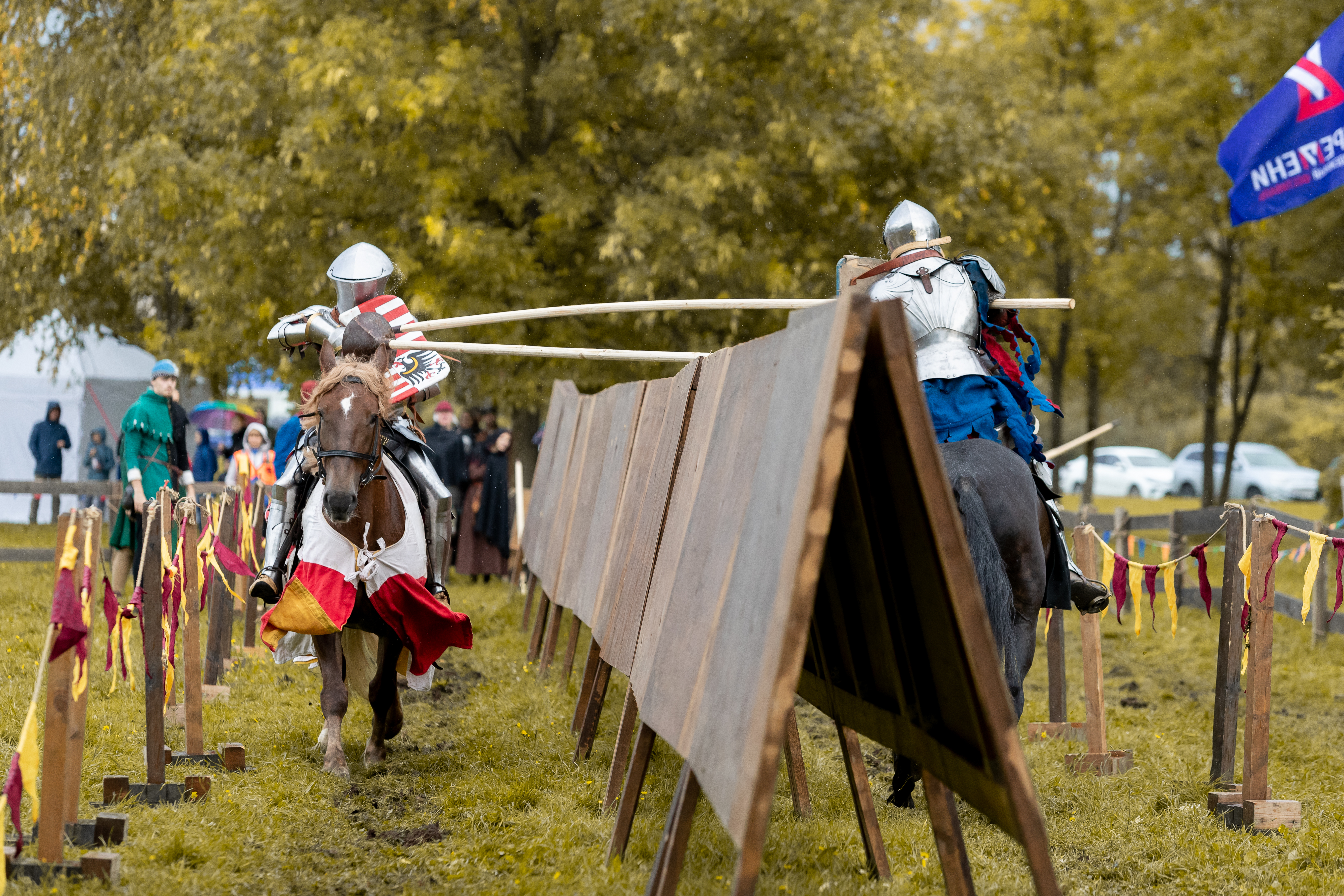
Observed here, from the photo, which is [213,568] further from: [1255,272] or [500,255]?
[1255,272]

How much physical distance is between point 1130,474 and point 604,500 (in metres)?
36.2

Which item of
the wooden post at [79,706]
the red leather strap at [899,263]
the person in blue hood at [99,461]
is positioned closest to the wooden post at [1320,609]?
the red leather strap at [899,263]

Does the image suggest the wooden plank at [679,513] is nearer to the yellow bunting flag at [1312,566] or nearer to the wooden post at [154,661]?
the wooden post at [154,661]

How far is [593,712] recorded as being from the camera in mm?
5941

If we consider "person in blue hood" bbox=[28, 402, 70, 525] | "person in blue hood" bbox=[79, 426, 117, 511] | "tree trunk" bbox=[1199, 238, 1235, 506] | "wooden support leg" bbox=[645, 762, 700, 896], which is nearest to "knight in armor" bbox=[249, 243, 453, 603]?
"wooden support leg" bbox=[645, 762, 700, 896]

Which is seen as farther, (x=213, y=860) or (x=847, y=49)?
(x=847, y=49)

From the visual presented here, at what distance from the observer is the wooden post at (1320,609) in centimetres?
1083

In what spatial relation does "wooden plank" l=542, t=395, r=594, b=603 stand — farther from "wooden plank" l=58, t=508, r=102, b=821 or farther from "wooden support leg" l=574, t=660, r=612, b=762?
"wooden plank" l=58, t=508, r=102, b=821

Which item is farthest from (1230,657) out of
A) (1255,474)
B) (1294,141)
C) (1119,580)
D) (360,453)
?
(1255,474)

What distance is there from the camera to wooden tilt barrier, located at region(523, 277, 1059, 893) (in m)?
2.62

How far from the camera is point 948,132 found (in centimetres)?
1446

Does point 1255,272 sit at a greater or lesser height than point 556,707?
greater

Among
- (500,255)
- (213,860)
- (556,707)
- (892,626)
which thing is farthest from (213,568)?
(500,255)

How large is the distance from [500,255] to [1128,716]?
8291mm
